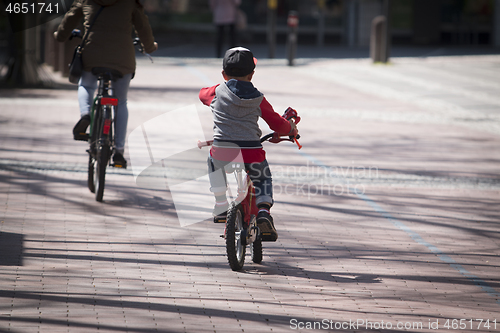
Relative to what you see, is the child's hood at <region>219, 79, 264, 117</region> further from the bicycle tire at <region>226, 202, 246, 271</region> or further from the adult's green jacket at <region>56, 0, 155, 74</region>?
the adult's green jacket at <region>56, 0, 155, 74</region>

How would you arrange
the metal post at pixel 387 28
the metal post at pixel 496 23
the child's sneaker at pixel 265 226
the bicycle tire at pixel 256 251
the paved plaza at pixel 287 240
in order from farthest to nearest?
1. the metal post at pixel 496 23
2. the metal post at pixel 387 28
3. the bicycle tire at pixel 256 251
4. the child's sneaker at pixel 265 226
5. the paved plaza at pixel 287 240

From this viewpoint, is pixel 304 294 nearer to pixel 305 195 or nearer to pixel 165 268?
pixel 165 268

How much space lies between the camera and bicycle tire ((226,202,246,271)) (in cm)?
459

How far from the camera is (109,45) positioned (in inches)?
261

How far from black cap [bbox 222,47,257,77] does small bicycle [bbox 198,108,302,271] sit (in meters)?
0.45

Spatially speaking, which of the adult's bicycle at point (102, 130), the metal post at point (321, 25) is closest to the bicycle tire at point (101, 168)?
the adult's bicycle at point (102, 130)

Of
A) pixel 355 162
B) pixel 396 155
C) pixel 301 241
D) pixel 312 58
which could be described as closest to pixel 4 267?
pixel 301 241

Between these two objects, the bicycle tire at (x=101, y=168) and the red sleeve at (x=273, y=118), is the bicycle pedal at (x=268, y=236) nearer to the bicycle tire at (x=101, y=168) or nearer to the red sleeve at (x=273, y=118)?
the red sleeve at (x=273, y=118)

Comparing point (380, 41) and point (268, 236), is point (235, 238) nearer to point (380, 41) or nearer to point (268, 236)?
point (268, 236)

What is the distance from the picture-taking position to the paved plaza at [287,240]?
13.0ft

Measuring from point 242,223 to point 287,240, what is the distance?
869 mm

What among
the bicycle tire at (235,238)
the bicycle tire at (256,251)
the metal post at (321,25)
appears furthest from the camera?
the metal post at (321,25)

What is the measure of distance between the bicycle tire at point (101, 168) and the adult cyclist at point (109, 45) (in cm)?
25

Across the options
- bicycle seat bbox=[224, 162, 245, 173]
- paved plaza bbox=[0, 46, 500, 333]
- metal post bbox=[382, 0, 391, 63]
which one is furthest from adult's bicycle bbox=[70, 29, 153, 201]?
metal post bbox=[382, 0, 391, 63]
